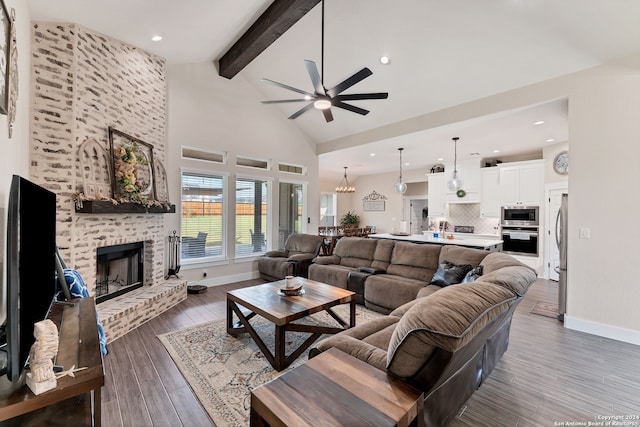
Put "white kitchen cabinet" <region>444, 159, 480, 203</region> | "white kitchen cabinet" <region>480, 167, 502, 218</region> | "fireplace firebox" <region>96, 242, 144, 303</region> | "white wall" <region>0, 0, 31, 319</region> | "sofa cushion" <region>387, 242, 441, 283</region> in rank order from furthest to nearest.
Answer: "white kitchen cabinet" <region>444, 159, 480, 203</region> < "white kitchen cabinet" <region>480, 167, 502, 218</region> < "sofa cushion" <region>387, 242, 441, 283</region> < "fireplace firebox" <region>96, 242, 144, 303</region> < "white wall" <region>0, 0, 31, 319</region>

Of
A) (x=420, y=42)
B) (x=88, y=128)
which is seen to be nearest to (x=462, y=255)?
(x=420, y=42)

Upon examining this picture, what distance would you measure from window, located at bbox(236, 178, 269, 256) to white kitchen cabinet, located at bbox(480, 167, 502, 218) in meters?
5.44

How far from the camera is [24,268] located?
4.00 feet

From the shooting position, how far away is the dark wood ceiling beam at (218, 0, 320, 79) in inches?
139

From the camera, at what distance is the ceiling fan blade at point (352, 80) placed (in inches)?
113

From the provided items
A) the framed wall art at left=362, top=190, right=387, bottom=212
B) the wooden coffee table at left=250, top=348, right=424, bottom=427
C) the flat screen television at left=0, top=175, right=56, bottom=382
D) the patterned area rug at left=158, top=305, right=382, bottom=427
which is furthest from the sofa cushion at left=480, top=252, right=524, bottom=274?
the framed wall art at left=362, top=190, right=387, bottom=212

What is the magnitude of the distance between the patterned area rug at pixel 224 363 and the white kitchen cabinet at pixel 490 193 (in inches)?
199

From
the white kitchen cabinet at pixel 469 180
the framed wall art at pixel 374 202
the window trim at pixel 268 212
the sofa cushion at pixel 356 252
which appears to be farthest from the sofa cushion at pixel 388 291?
the framed wall art at pixel 374 202

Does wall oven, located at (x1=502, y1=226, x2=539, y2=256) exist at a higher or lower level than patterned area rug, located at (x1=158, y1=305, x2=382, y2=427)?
higher

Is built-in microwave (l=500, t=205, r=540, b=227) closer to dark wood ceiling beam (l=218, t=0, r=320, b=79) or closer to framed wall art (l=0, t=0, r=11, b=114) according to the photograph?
dark wood ceiling beam (l=218, t=0, r=320, b=79)

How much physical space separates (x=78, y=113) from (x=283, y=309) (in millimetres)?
3254

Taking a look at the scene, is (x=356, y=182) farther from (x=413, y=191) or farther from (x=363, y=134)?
(x=363, y=134)

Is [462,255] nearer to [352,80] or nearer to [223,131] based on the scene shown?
[352,80]

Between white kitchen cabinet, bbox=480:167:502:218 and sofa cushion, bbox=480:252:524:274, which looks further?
white kitchen cabinet, bbox=480:167:502:218
